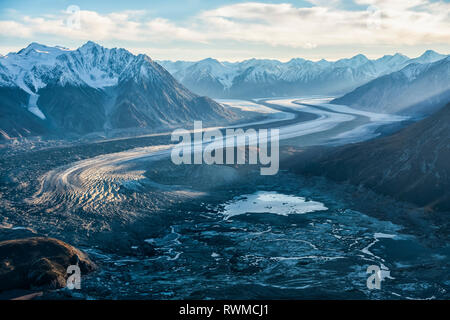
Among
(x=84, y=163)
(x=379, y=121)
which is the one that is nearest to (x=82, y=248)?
(x=84, y=163)

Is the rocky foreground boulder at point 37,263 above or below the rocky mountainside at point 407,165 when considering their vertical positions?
below

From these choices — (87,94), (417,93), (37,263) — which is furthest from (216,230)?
(417,93)

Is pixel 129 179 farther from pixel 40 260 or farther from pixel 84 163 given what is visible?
pixel 40 260

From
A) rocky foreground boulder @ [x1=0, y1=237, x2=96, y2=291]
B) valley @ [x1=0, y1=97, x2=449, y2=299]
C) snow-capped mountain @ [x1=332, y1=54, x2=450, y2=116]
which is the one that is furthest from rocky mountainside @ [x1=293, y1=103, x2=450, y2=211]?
snow-capped mountain @ [x1=332, y1=54, x2=450, y2=116]

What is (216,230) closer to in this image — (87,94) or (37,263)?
(37,263)

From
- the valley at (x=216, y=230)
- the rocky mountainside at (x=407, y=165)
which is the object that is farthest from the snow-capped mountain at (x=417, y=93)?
the valley at (x=216, y=230)

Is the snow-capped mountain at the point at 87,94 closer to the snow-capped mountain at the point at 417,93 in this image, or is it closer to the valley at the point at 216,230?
the valley at the point at 216,230
